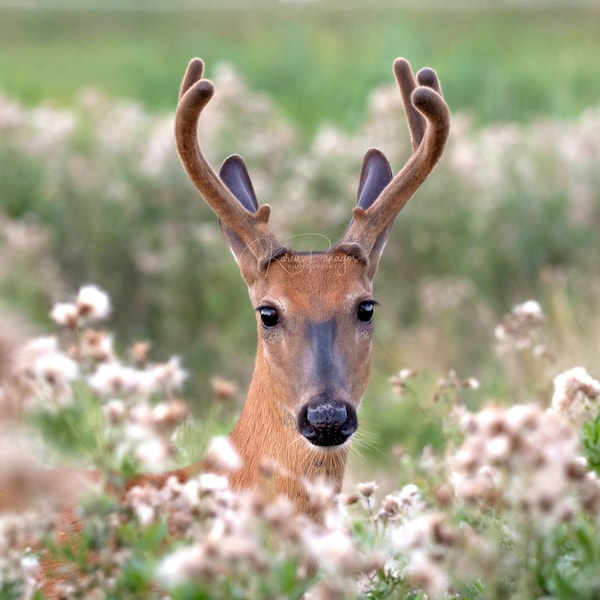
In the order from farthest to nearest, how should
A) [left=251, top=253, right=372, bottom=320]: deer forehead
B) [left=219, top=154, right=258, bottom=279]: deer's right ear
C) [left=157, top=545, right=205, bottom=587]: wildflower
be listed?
[left=219, top=154, right=258, bottom=279]: deer's right ear → [left=251, top=253, right=372, bottom=320]: deer forehead → [left=157, top=545, right=205, bottom=587]: wildflower

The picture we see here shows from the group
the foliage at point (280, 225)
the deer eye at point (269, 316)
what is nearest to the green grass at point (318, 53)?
the foliage at point (280, 225)

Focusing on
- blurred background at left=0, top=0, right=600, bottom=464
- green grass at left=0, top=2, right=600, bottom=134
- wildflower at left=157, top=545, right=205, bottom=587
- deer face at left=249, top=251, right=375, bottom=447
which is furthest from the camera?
green grass at left=0, top=2, right=600, bottom=134

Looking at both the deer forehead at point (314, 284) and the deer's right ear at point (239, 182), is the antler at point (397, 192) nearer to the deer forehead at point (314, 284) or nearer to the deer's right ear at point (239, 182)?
the deer forehead at point (314, 284)

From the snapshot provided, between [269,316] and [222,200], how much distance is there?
22.5 inches

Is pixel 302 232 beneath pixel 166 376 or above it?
above

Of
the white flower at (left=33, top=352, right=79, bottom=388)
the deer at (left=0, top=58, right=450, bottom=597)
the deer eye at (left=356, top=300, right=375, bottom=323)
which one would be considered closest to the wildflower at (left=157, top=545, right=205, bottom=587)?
the white flower at (left=33, top=352, right=79, bottom=388)

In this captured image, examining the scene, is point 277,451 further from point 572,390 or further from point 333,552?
point 333,552

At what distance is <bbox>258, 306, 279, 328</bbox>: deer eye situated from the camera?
16.2 feet

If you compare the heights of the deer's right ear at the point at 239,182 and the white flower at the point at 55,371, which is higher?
the deer's right ear at the point at 239,182

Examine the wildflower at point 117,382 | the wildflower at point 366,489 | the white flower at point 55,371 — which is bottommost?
the wildflower at point 117,382

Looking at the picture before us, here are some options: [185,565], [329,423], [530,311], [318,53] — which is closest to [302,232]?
[530,311]

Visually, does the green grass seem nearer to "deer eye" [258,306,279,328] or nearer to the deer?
the deer

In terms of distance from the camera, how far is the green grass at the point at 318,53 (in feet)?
68.9

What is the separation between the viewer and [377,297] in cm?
1122
